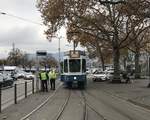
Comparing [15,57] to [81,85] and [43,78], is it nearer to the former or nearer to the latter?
[81,85]

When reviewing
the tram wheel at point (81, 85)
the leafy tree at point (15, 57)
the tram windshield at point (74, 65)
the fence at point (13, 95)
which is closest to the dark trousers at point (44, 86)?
the tram windshield at point (74, 65)

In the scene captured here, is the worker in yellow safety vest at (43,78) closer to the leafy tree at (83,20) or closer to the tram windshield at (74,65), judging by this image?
the tram windshield at (74,65)

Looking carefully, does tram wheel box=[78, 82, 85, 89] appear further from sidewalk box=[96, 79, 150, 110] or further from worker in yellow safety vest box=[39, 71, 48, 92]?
worker in yellow safety vest box=[39, 71, 48, 92]

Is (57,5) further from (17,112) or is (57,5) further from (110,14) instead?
(17,112)

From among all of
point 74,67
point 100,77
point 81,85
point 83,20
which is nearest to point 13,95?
point 74,67

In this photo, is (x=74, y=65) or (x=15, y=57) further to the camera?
(x=15, y=57)

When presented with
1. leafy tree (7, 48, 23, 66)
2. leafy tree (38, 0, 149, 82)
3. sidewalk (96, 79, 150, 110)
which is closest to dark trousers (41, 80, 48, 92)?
sidewalk (96, 79, 150, 110)

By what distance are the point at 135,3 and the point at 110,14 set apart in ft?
87.3

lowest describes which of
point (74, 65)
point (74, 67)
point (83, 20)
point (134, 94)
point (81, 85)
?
point (134, 94)

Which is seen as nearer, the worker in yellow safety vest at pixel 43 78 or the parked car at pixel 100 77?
the worker in yellow safety vest at pixel 43 78

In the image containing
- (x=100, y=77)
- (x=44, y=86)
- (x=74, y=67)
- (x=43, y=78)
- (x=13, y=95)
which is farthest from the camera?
(x=100, y=77)

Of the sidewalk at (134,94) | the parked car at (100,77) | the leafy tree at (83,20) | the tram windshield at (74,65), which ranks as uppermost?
the leafy tree at (83,20)

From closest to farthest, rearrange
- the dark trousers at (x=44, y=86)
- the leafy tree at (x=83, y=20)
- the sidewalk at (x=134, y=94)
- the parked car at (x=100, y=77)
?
the sidewalk at (x=134, y=94) < the dark trousers at (x=44, y=86) < the leafy tree at (x=83, y=20) < the parked car at (x=100, y=77)

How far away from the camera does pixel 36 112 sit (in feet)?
63.9
